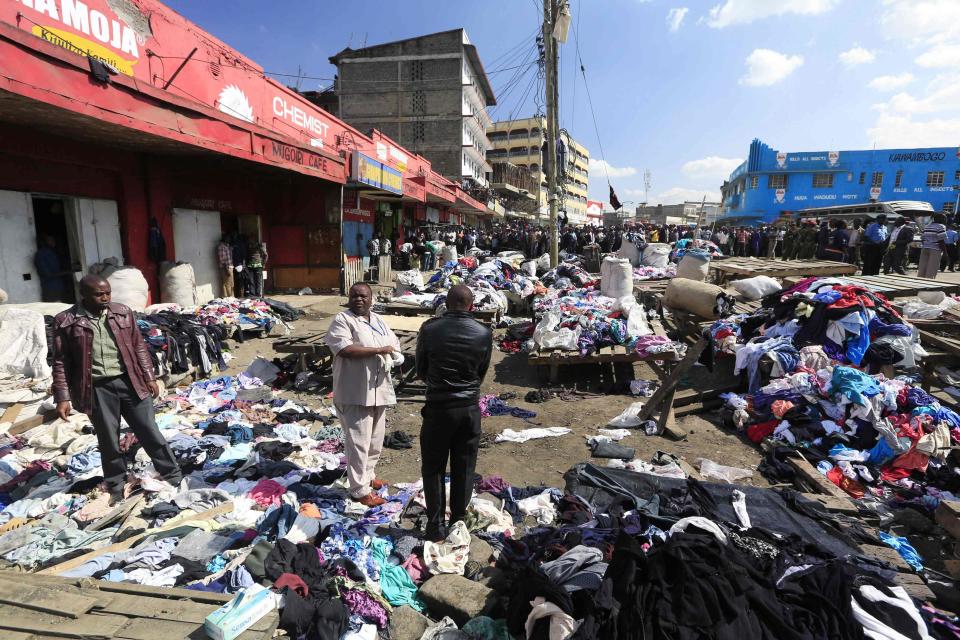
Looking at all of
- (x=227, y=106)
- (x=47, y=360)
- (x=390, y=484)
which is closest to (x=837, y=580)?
(x=390, y=484)

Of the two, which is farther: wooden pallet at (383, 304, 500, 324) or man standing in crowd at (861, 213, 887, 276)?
man standing in crowd at (861, 213, 887, 276)

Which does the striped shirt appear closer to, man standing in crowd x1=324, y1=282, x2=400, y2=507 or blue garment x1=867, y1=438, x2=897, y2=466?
blue garment x1=867, y1=438, x2=897, y2=466

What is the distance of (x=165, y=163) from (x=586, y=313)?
29.7 feet

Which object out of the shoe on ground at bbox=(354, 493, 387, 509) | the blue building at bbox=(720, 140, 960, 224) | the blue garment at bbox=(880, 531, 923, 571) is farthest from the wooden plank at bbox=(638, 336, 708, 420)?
the blue building at bbox=(720, 140, 960, 224)

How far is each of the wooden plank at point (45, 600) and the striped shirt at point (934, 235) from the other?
17836mm

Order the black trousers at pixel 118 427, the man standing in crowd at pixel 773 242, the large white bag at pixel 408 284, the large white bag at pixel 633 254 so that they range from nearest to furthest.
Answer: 1. the black trousers at pixel 118 427
2. the large white bag at pixel 408 284
3. the large white bag at pixel 633 254
4. the man standing in crowd at pixel 773 242

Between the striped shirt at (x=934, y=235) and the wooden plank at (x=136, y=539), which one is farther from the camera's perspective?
the striped shirt at (x=934, y=235)

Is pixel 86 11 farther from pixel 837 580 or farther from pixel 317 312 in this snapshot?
pixel 837 580

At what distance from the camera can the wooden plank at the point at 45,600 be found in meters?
2.26

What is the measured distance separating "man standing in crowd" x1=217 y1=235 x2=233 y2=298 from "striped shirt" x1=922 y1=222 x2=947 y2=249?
18.2 meters

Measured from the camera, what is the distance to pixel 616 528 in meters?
3.12

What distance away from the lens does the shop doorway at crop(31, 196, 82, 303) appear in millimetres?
7819

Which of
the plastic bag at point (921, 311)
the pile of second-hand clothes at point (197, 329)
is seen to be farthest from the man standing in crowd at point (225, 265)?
the plastic bag at point (921, 311)

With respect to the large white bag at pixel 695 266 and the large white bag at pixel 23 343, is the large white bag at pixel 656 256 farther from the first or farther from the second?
the large white bag at pixel 23 343
